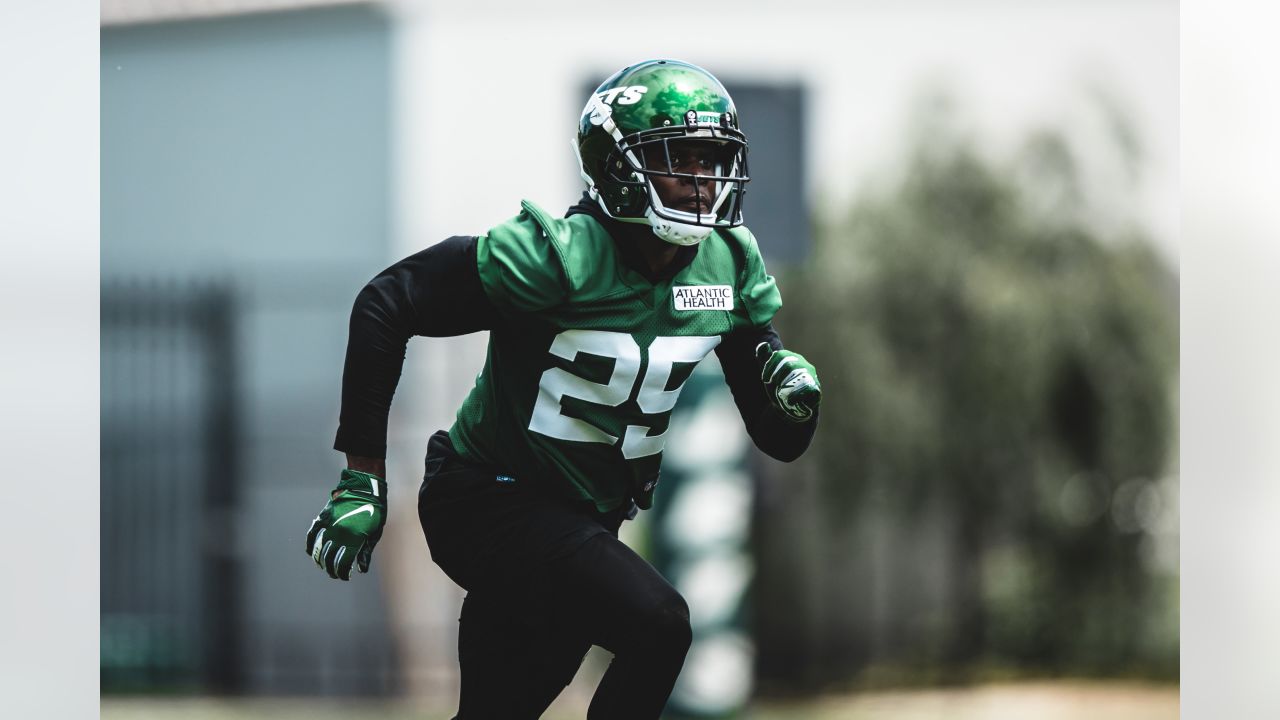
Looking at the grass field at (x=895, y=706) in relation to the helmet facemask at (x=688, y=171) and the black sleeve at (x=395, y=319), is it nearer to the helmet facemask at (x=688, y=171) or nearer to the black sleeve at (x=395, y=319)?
the black sleeve at (x=395, y=319)

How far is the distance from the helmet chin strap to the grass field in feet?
20.2

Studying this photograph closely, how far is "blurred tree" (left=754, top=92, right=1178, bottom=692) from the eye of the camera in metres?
8.96

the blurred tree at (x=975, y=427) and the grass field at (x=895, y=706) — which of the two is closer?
the grass field at (x=895, y=706)

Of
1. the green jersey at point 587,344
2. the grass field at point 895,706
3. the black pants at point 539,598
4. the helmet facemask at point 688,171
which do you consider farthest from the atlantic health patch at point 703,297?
the grass field at point 895,706

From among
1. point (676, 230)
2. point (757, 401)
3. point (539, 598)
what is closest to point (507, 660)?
point (539, 598)

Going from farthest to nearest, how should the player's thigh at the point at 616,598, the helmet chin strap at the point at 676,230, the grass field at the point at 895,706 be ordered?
the grass field at the point at 895,706 → the helmet chin strap at the point at 676,230 → the player's thigh at the point at 616,598

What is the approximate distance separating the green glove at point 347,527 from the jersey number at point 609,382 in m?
0.34

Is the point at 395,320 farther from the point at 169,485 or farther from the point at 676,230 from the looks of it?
the point at 169,485

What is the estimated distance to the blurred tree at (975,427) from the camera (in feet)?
29.4

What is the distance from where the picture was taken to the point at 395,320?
2.68 meters

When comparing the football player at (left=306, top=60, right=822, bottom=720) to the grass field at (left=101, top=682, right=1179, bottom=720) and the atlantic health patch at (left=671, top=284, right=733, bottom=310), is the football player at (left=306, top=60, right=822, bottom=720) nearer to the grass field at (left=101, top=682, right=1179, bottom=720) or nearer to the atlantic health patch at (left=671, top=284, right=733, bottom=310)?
the atlantic health patch at (left=671, top=284, right=733, bottom=310)

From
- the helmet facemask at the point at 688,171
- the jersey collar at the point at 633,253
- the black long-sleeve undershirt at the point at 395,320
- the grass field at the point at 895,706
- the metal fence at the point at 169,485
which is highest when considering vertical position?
the helmet facemask at the point at 688,171

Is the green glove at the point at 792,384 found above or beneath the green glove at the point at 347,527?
above
